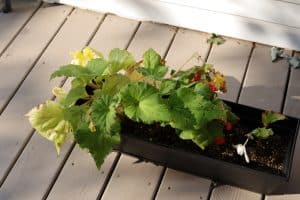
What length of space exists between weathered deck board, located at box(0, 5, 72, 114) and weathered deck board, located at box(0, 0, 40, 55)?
0.03 metres

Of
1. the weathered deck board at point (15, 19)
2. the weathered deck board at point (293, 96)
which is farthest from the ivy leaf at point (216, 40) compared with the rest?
the weathered deck board at point (15, 19)

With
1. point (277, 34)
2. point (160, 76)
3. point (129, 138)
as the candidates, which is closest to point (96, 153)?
point (129, 138)

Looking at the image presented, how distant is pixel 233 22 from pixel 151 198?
91 cm

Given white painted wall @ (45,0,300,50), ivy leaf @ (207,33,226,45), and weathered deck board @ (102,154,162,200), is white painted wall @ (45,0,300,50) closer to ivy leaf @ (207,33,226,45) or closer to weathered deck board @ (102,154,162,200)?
ivy leaf @ (207,33,226,45)

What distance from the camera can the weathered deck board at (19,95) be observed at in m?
1.81

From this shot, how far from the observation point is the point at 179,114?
1408 mm

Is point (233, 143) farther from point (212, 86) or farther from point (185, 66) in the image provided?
point (185, 66)

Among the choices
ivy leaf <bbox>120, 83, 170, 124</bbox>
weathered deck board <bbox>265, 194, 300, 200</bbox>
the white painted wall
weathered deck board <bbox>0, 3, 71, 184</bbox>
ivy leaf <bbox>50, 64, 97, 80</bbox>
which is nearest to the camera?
ivy leaf <bbox>120, 83, 170, 124</bbox>

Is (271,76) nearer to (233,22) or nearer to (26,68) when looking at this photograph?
(233,22)

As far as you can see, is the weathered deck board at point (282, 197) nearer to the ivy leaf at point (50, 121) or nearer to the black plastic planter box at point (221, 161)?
the black plastic planter box at point (221, 161)

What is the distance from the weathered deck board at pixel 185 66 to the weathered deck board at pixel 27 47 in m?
0.57

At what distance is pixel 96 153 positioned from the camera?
1.44 meters

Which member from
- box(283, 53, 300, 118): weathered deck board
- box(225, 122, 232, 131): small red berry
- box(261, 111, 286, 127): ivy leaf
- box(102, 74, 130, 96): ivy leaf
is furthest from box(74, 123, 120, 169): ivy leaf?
box(283, 53, 300, 118): weathered deck board

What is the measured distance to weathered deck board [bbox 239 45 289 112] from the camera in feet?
6.32
